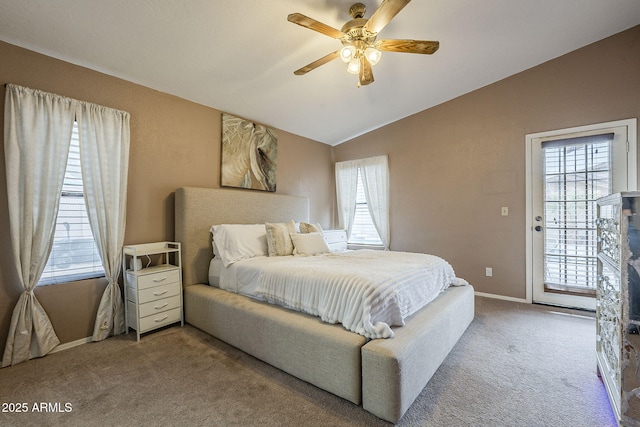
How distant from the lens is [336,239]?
465cm

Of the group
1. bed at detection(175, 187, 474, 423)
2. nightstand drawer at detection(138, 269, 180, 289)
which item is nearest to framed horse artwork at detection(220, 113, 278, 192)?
Result: bed at detection(175, 187, 474, 423)

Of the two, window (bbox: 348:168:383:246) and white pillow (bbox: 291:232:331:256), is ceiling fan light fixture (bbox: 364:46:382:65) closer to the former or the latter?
white pillow (bbox: 291:232:331:256)

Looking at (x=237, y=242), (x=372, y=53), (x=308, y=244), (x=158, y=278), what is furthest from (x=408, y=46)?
(x=158, y=278)

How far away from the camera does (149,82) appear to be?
2.81 meters

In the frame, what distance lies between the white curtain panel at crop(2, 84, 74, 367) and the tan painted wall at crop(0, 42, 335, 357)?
0.32ft

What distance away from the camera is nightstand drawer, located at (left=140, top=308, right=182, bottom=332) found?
256 cm

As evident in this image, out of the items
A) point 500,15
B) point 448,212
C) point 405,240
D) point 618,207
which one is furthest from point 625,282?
point 405,240

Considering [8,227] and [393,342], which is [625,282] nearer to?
[393,342]

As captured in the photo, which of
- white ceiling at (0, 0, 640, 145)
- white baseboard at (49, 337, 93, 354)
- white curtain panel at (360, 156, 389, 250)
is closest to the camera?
white ceiling at (0, 0, 640, 145)

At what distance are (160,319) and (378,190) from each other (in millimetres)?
3551

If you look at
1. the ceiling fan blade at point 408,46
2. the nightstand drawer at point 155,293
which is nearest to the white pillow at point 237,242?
A: the nightstand drawer at point 155,293

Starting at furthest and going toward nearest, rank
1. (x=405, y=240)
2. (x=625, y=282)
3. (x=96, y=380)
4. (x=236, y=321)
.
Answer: (x=405, y=240), (x=236, y=321), (x=96, y=380), (x=625, y=282)

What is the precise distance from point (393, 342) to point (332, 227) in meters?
3.80

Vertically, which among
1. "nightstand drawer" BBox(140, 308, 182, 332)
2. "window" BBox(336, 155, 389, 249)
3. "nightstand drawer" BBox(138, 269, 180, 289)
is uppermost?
"window" BBox(336, 155, 389, 249)
